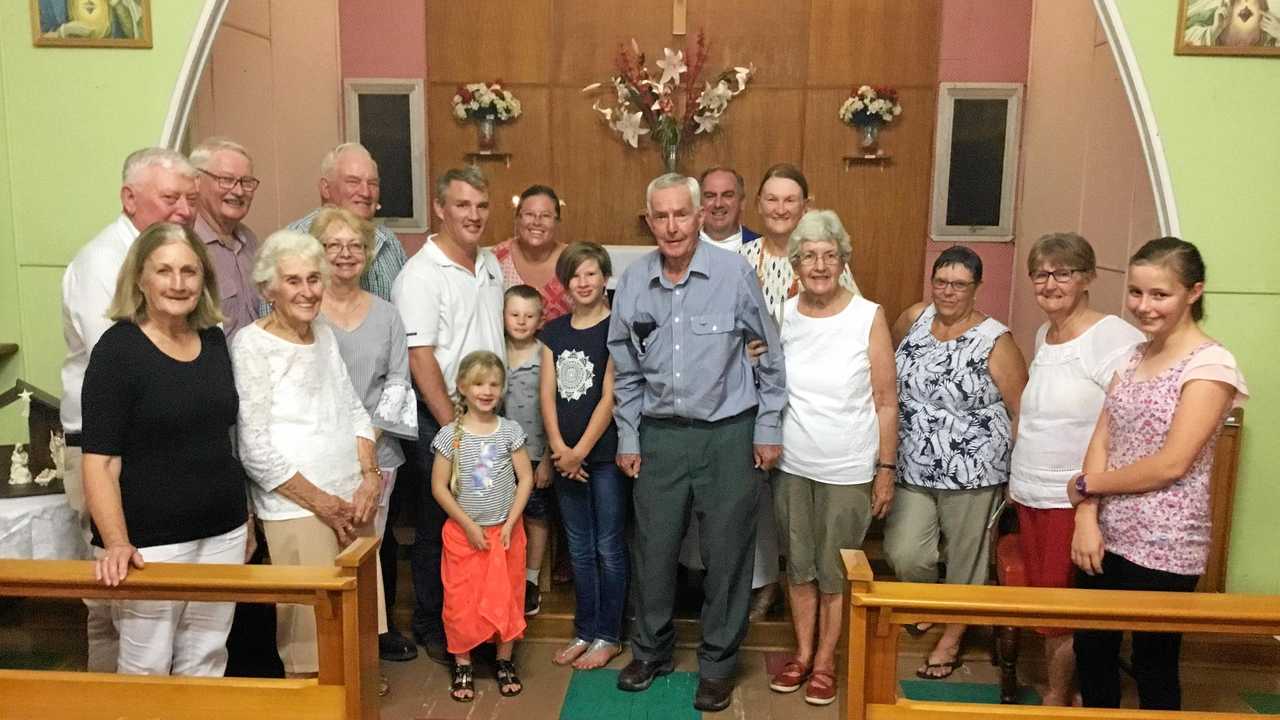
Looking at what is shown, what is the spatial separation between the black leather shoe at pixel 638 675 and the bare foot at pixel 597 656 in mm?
114

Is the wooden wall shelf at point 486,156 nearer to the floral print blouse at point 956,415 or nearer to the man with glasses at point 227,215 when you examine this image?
the man with glasses at point 227,215

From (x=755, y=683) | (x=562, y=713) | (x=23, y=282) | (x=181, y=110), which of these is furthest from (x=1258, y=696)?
(x=23, y=282)

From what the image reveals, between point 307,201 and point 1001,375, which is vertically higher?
point 307,201

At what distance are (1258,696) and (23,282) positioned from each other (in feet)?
14.8

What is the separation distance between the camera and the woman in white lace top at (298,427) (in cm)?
252

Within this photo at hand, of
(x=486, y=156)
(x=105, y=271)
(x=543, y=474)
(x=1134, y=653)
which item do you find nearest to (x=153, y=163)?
(x=105, y=271)

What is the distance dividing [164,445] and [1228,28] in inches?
135

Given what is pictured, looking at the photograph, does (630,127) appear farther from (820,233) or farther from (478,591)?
(478,591)

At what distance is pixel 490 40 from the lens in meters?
6.21

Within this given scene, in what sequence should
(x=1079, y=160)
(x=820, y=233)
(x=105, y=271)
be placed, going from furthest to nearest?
(x=1079, y=160), (x=820, y=233), (x=105, y=271)

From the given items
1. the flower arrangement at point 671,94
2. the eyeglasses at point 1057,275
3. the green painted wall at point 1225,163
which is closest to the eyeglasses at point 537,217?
the eyeglasses at point 1057,275

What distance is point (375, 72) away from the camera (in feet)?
20.5

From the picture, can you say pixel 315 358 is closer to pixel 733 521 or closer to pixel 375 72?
pixel 733 521

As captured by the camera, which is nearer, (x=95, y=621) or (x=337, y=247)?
(x=95, y=621)
